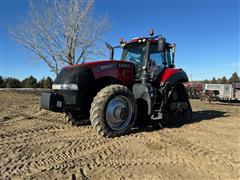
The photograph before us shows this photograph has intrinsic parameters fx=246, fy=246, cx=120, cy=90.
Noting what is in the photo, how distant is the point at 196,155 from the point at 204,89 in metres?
19.7

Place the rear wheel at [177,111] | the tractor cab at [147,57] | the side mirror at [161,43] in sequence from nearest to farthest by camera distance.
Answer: the side mirror at [161,43]
the tractor cab at [147,57]
the rear wheel at [177,111]

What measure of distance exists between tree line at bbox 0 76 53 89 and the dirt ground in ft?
93.6

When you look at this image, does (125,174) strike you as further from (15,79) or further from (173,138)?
(15,79)

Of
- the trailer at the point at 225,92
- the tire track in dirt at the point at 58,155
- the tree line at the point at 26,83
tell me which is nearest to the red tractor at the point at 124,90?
the tire track in dirt at the point at 58,155

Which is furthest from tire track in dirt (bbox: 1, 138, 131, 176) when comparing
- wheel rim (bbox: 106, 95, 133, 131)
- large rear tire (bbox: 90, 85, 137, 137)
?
wheel rim (bbox: 106, 95, 133, 131)

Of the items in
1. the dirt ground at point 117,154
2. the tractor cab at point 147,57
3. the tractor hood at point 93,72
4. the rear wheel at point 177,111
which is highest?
the tractor cab at point 147,57

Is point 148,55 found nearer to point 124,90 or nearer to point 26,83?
point 124,90

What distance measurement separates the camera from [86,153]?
4438 mm

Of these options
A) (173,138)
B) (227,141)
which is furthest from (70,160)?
(227,141)

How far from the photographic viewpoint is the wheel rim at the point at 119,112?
18.4ft

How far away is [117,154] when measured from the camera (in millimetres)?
4434

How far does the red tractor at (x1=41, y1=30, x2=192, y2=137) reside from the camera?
552 centimetres

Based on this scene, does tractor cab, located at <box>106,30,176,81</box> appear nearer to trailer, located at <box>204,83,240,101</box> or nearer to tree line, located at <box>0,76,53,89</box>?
trailer, located at <box>204,83,240,101</box>

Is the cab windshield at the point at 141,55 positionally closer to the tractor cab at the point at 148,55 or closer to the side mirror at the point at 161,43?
the tractor cab at the point at 148,55
